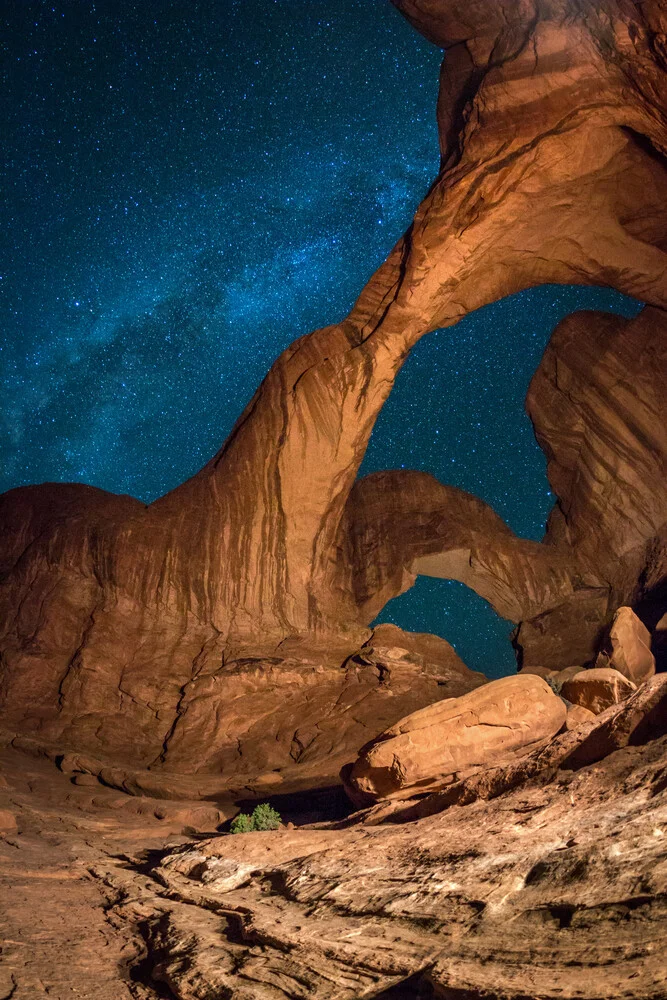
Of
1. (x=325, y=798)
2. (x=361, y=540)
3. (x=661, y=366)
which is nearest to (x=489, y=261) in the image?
(x=661, y=366)

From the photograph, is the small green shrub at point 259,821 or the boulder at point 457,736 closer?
the boulder at point 457,736

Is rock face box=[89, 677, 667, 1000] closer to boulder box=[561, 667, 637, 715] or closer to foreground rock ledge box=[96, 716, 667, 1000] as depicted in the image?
foreground rock ledge box=[96, 716, 667, 1000]

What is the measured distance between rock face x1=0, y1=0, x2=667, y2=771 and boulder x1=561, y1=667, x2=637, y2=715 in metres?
8.79

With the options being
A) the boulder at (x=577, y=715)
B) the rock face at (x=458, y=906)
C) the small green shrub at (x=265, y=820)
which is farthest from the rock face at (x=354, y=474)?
the rock face at (x=458, y=906)

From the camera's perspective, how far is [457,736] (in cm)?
838

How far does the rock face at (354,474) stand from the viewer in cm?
1655

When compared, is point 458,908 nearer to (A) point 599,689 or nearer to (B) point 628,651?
(A) point 599,689

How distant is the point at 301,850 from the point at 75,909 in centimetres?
207

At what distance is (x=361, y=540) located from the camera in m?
23.9

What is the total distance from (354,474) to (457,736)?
12604 millimetres

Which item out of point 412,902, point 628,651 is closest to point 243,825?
point 412,902

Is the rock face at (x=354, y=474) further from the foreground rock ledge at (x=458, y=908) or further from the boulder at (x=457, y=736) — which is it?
the foreground rock ledge at (x=458, y=908)

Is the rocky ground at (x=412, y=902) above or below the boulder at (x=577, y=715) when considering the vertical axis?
above

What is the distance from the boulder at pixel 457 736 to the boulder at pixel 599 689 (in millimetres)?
332
